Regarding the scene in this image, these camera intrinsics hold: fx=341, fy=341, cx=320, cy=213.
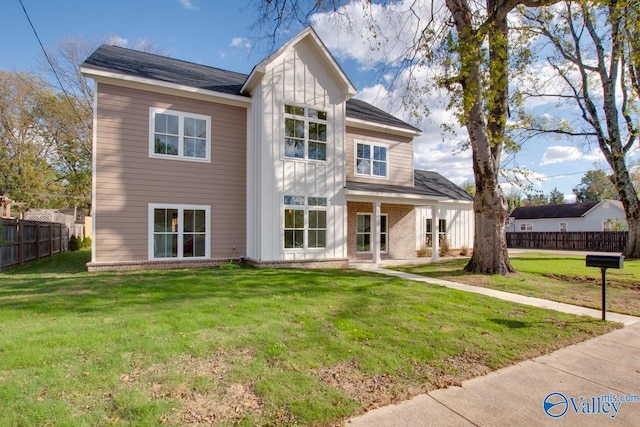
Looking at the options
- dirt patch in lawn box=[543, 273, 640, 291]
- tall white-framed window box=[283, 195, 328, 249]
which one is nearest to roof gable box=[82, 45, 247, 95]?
tall white-framed window box=[283, 195, 328, 249]

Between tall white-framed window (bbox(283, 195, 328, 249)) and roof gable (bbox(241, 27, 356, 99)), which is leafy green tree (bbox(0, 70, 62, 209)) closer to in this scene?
roof gable (bbox(241, 27, 356, 99))

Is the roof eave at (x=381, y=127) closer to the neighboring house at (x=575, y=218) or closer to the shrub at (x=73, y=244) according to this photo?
the shrub at (x=73, y=244)

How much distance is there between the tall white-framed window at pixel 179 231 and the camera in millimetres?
10586

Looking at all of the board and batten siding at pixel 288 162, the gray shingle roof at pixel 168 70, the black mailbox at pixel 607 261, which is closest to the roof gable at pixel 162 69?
the gray shingle roof at pixel 168 70

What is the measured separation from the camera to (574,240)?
26.4 m

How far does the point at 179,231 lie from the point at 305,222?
4117 mm

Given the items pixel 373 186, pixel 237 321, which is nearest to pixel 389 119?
pixel 373 186

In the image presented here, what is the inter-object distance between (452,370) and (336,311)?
2.35 metres

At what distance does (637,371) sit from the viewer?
3.97 meters

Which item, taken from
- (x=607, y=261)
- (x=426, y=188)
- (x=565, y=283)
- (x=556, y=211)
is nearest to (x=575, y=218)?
(x=556, y=211)

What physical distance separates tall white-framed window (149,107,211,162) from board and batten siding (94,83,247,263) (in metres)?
0.16
